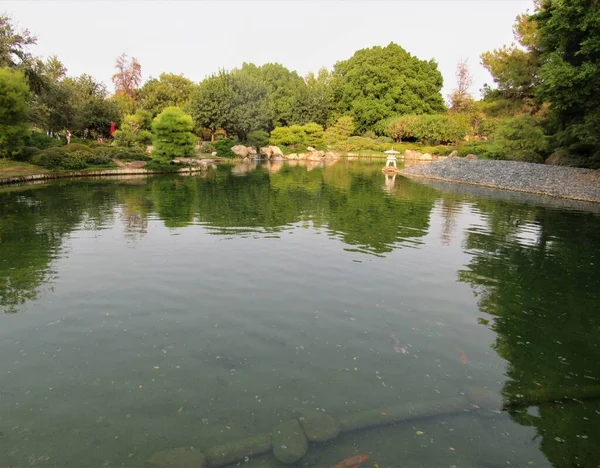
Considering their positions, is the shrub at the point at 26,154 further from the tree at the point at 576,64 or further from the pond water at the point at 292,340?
the tree at the point at 576,64

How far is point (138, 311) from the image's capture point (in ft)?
28.1

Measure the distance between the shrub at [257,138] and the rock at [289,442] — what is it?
6236 cm

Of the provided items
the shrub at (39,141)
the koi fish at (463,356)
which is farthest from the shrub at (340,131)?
the koi fish at (463,356)

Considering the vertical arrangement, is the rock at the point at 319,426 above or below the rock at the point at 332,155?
below

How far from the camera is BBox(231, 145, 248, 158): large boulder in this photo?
58.0m

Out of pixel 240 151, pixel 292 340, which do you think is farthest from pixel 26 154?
pixel 292 340

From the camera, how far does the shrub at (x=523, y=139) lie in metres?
35.1

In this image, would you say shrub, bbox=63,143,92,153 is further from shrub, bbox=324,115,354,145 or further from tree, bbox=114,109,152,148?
shrub, bbox=324,115,354,145

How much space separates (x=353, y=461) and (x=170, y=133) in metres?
39.2

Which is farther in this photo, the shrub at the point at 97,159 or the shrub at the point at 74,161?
the shrub at the point at 97,159

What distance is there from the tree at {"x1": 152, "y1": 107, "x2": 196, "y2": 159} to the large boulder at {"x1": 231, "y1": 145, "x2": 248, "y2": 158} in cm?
1721

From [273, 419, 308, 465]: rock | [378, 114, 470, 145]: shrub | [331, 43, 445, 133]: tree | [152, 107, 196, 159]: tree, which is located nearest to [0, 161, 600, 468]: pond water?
[273, 419, 308, 465]: rock

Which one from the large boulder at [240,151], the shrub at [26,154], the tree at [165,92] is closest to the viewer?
the shrub at [26,154]

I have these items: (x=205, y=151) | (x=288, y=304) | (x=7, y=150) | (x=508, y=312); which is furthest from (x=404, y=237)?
(x=205, y=151)
